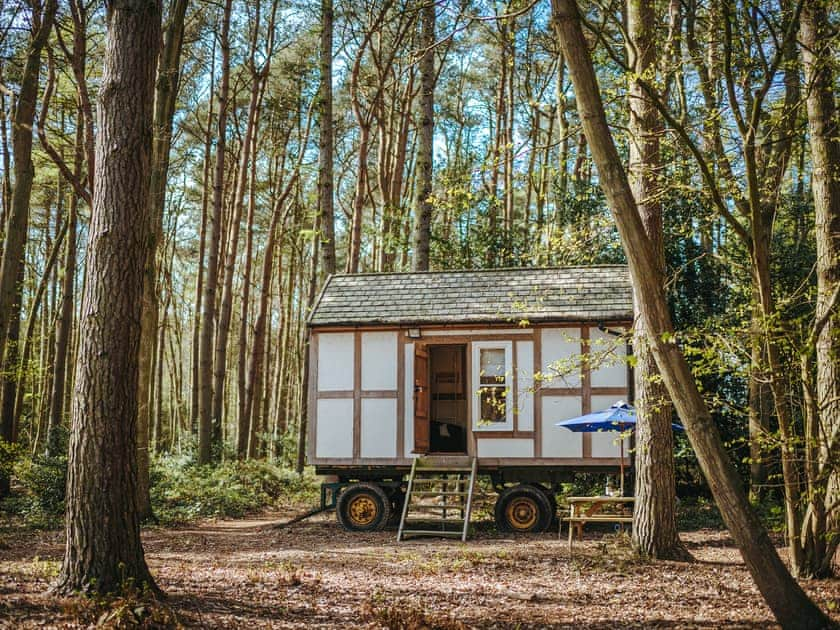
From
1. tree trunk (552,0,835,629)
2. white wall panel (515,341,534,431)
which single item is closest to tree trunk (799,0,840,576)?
tree trunk (552,0,835,629)

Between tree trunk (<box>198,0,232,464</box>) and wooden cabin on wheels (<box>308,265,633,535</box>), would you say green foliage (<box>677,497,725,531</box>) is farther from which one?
tree trunk (<box>198,0,232,464</box>)

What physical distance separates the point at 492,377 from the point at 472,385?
1.26 ft

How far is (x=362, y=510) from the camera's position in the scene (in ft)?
41.1

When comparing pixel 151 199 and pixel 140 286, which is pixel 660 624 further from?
pixel 151 199

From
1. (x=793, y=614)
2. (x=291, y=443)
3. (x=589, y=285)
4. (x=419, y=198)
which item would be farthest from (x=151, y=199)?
(x=291, y=443)

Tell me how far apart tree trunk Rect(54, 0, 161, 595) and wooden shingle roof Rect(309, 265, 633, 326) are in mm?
6891

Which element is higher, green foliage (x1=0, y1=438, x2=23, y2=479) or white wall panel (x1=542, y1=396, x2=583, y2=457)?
white wall panel (x1=542, y1=396, x2=583, y2=457)

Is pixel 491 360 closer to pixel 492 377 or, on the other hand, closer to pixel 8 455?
pixel 492 377

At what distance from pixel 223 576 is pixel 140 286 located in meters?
3.04

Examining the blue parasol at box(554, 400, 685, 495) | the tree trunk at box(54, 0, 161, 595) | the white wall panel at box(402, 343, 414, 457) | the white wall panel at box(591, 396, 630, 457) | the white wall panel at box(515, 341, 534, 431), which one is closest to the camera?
the tree trunk at box(54, 0, 161, 595)

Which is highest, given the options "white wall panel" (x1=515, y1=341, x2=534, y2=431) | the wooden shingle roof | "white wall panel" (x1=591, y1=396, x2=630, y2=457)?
the wooden shingle roof

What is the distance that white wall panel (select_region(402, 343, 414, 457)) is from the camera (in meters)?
12.6

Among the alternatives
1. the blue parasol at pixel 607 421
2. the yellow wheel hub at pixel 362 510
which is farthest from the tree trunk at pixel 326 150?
the blue parasol at pixel 607 421

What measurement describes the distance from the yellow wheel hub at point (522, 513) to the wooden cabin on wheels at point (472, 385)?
1cm
